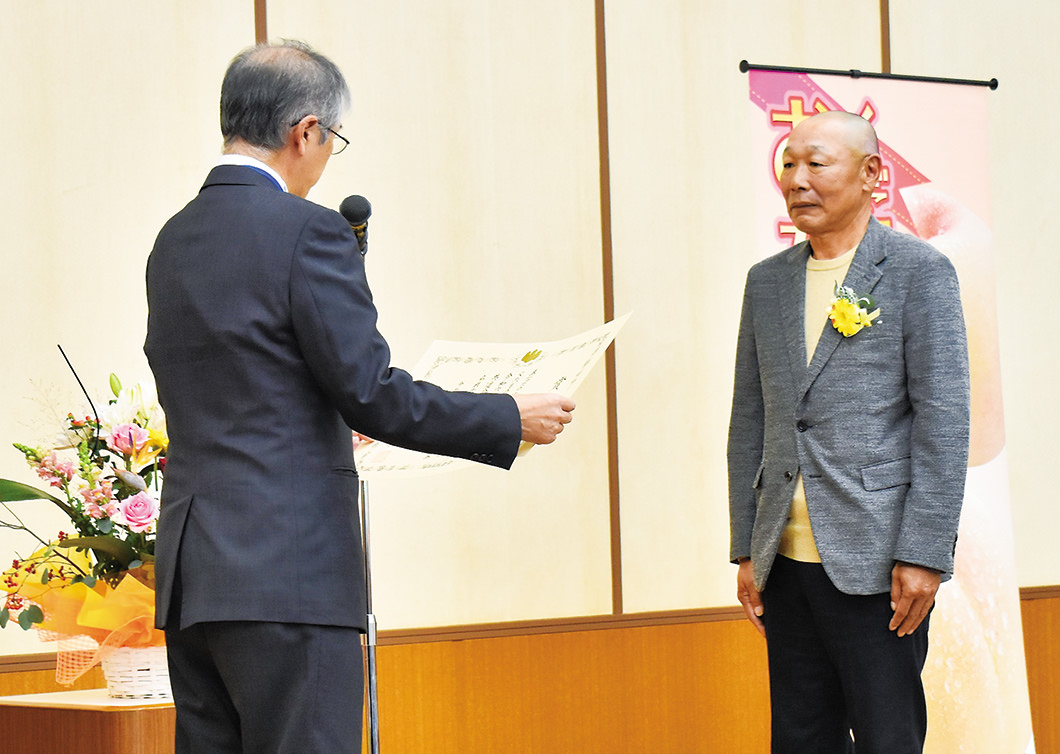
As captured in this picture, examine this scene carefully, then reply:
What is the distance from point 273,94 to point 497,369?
69 cm

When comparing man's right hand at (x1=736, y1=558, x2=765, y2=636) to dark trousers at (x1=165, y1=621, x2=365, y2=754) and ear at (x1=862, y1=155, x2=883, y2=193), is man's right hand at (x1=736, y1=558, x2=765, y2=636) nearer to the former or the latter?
ear at (x1=862, y1=155, x2=883, y2=193)

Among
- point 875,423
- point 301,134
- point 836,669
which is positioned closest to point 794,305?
point 875,423

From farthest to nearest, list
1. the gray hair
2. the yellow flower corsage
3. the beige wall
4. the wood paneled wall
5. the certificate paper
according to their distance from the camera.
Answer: the wood paneled wall, the beige wall, the yellow flower corsage, the certificate paper, the gray hair

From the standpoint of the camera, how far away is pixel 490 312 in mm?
3988

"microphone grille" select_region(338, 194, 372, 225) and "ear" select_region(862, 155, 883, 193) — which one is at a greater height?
"ear" select_region(862, 155, 883, 193)

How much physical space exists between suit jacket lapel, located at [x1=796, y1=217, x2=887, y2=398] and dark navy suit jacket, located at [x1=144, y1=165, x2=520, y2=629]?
1037 mm

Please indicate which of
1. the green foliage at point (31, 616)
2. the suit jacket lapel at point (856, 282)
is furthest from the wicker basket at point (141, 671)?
the suit jacket lapel at point (856, 282)

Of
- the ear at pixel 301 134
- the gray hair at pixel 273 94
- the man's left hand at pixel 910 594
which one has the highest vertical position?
the gray hair at pixel 273 94

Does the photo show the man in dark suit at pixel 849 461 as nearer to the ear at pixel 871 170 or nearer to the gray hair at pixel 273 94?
the ear at pixel 871 170

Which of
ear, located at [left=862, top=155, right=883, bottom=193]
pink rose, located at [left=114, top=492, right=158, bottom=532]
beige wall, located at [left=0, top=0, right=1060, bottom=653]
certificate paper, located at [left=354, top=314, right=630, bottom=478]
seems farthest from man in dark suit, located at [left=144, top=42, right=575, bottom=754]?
beige wall, located at [left=0, top=0, right=1060, bottom=653]

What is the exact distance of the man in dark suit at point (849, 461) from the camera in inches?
95.9

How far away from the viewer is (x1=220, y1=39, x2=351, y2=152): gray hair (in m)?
1.87

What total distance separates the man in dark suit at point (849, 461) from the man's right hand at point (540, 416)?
77 cm

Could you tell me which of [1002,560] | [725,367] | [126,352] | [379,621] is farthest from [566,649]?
[126,352]
